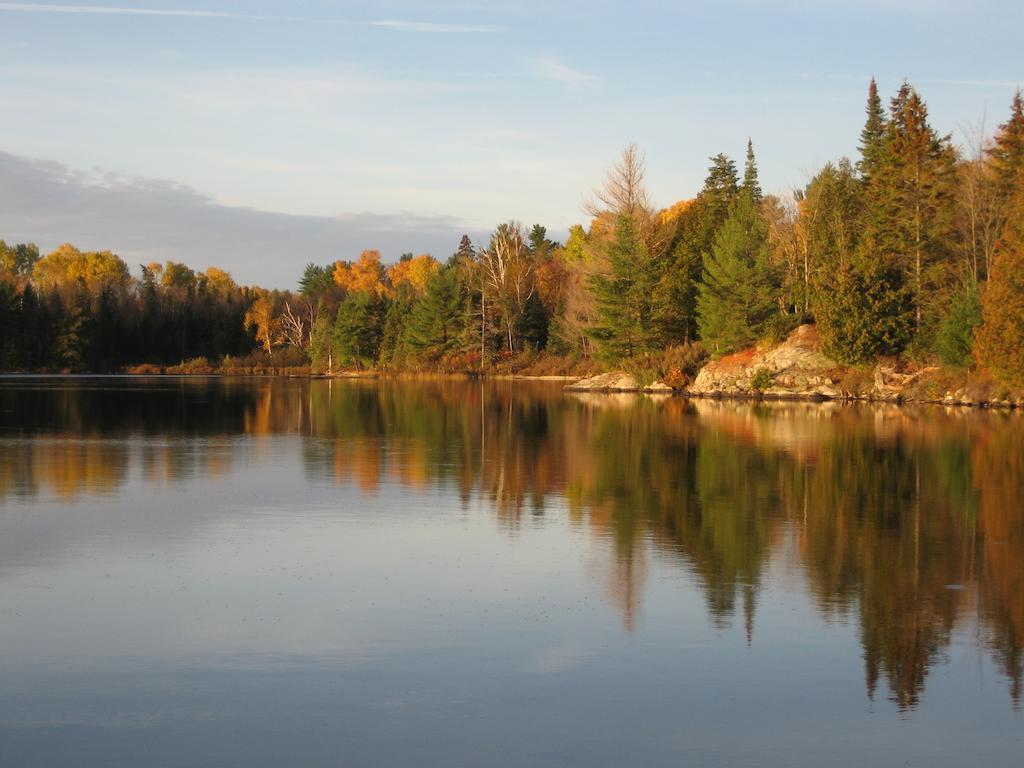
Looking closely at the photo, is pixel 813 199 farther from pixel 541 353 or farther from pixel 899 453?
pixel 899 453

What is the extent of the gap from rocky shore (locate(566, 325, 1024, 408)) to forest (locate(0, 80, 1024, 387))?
2.70 feet

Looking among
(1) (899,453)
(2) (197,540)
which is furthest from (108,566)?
(1) (899,453)

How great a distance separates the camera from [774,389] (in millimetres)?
58844

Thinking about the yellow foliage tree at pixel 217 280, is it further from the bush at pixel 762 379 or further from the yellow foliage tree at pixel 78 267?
the bush at pixel 762 379

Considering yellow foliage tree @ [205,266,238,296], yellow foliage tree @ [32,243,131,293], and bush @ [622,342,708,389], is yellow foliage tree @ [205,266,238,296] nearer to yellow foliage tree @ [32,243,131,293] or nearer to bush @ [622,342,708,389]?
yellow foliage tree @ [32,243,131,293]

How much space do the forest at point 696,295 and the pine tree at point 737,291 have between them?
132 mm

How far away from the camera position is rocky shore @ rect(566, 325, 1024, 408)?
163 feet

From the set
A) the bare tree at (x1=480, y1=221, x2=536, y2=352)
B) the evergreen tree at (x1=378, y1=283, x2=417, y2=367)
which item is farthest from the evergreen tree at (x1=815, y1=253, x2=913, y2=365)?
the evergreen tree at (x1=378, y1=283, x2=417, y2=367)

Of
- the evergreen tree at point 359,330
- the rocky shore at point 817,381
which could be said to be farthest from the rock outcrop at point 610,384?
the evergreen tree at point 359,330

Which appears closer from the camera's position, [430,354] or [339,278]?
[430,354]

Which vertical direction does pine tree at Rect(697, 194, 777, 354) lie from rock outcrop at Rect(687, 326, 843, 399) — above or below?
above

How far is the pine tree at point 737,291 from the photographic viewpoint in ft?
199

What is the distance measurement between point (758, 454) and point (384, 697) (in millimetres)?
19391

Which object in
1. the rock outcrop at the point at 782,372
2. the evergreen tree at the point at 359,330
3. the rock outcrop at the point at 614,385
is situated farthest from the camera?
the evergreen tree at the point at 359,330
